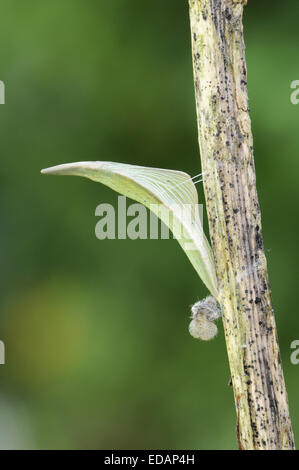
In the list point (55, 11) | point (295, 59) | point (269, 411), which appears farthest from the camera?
point (55, 11)

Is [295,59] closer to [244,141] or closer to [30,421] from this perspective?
[244,141]

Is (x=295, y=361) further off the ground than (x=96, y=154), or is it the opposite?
(x=96, y=154)
